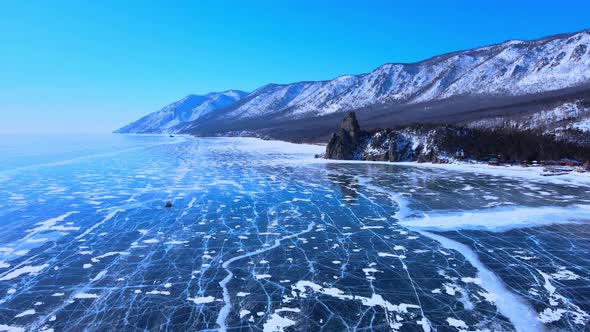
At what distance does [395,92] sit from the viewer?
196 metres

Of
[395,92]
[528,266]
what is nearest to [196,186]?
[528,266]

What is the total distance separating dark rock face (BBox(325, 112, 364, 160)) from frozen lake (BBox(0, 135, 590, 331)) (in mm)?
24688

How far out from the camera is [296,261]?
35.4 feet

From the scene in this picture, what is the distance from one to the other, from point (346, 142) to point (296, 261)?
123ft

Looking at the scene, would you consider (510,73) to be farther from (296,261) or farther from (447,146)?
(296,261)

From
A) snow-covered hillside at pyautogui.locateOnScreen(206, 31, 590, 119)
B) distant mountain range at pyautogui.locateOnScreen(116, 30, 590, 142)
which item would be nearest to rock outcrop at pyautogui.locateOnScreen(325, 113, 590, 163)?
distant mountain range at pyautogui.locateOnScreen(116, 30, 590, 142)

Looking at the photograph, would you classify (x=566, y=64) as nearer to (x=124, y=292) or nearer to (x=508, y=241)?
(x=508, y=241)

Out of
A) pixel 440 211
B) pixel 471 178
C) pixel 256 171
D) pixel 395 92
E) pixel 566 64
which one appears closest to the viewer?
pixel 440 211

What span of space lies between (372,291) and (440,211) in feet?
30.9

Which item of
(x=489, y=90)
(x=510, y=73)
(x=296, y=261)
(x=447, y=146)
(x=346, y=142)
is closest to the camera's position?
(x=296, y=261)

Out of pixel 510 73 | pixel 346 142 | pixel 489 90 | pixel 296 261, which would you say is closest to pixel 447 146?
pixel 346 142

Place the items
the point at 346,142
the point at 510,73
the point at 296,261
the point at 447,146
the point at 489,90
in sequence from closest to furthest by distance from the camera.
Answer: the point at 296,261, the point at 447,146, the point at 346,142, the point at 489,90, the point at 510,73

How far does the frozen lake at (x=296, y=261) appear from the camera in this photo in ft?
25.3

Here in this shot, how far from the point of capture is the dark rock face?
46084 mm
